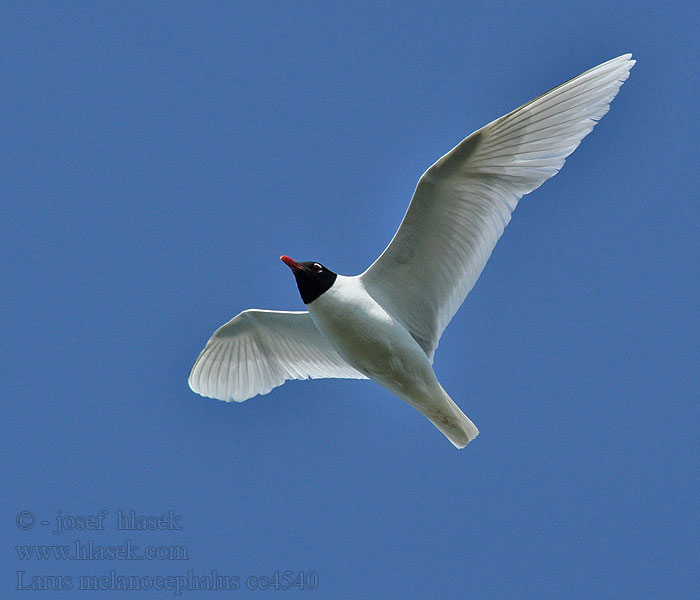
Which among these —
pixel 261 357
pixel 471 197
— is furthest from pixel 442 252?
pixel 261 357

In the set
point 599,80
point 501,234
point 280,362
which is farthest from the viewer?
point 280,362

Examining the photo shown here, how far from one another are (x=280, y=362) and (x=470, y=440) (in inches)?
88.4

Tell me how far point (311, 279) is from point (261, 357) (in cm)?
177

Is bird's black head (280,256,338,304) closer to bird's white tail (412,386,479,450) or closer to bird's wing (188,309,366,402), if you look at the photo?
bird's wing (188,309,366,402)

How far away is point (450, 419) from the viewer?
9.44m

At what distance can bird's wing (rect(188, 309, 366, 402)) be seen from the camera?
34.5ft

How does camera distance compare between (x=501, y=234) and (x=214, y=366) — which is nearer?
(x=501, y=234)

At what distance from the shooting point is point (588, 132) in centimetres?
853

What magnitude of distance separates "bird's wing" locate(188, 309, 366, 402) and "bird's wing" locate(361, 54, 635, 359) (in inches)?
47.4

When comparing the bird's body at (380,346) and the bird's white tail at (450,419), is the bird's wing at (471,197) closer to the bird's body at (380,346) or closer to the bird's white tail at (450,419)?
the bird's body at (380,346)

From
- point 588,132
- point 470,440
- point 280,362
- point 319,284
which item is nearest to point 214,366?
point 280,362

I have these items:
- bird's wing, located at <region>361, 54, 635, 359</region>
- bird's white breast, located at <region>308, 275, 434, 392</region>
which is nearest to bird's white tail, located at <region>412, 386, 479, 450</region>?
bird's white breast, located at <region>308, 275, 434, 392</region>

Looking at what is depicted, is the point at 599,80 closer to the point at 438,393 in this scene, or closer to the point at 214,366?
the point at 438,393

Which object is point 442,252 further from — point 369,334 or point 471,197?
point 369,334
